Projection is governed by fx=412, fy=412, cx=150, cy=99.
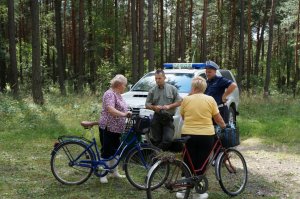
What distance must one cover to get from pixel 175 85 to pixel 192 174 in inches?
179

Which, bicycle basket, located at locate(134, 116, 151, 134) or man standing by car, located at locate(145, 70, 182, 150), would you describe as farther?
man standing by car, located at locate(145, 70, 182, 150)

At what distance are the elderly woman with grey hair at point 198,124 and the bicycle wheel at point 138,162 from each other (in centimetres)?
109

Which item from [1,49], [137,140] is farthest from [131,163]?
[1,49]

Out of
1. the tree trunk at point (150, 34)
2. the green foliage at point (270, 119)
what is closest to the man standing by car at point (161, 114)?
the green foliage at point (270, 119)

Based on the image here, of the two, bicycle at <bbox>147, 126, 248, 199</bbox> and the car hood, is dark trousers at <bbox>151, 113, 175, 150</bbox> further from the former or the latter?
bicycle at <bbox>147, 126, 248, 199</bbox>

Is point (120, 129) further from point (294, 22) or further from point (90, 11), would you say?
point (294, 22)

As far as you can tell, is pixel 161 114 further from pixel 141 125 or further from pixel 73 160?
pixel 73 160

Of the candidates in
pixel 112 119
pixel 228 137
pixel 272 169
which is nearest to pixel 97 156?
pixel 112 119

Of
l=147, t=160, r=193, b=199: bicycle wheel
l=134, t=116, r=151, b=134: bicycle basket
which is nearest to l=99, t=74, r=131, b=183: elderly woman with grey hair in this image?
l=134, t=116, r=151, b=134: bicycle basket

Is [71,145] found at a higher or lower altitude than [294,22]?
lower

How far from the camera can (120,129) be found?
6992 mm

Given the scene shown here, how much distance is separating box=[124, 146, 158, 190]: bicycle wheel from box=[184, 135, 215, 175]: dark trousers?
105cm

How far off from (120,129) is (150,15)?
1469 cm

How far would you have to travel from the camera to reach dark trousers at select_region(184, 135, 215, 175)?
587cm
